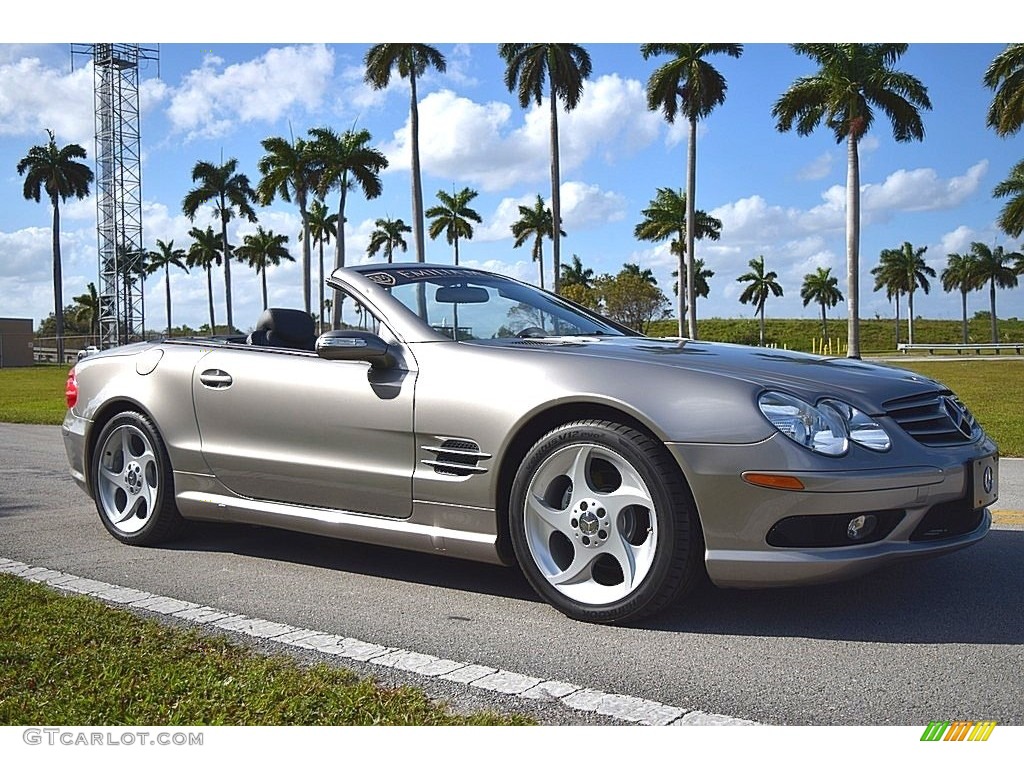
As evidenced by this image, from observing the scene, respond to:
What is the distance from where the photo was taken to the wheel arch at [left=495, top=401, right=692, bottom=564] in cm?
392

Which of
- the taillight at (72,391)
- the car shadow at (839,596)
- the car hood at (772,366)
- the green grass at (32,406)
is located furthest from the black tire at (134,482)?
the green grass at (32,406)

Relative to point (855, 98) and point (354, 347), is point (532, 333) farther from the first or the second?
point (855, 98)

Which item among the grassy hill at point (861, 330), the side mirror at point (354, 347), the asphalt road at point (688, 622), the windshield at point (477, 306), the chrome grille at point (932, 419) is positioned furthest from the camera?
the grassy hill at point (861, 330)

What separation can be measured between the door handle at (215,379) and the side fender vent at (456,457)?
1295 mm

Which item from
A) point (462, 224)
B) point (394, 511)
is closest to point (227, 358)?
point (394, 511)

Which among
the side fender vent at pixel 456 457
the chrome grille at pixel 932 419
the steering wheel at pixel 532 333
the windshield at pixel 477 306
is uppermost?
the windshield at pixel 477 306

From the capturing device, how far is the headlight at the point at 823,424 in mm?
3553

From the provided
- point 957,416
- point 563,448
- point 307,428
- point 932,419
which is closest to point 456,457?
point 563,448

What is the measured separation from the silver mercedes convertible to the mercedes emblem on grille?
15mm

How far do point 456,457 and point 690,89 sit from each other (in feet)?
135

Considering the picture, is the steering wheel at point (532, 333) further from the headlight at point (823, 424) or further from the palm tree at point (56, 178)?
the palm tree at point (56, 178)

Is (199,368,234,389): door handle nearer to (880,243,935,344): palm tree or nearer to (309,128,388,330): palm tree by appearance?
(309,128,388,330): palm tree
